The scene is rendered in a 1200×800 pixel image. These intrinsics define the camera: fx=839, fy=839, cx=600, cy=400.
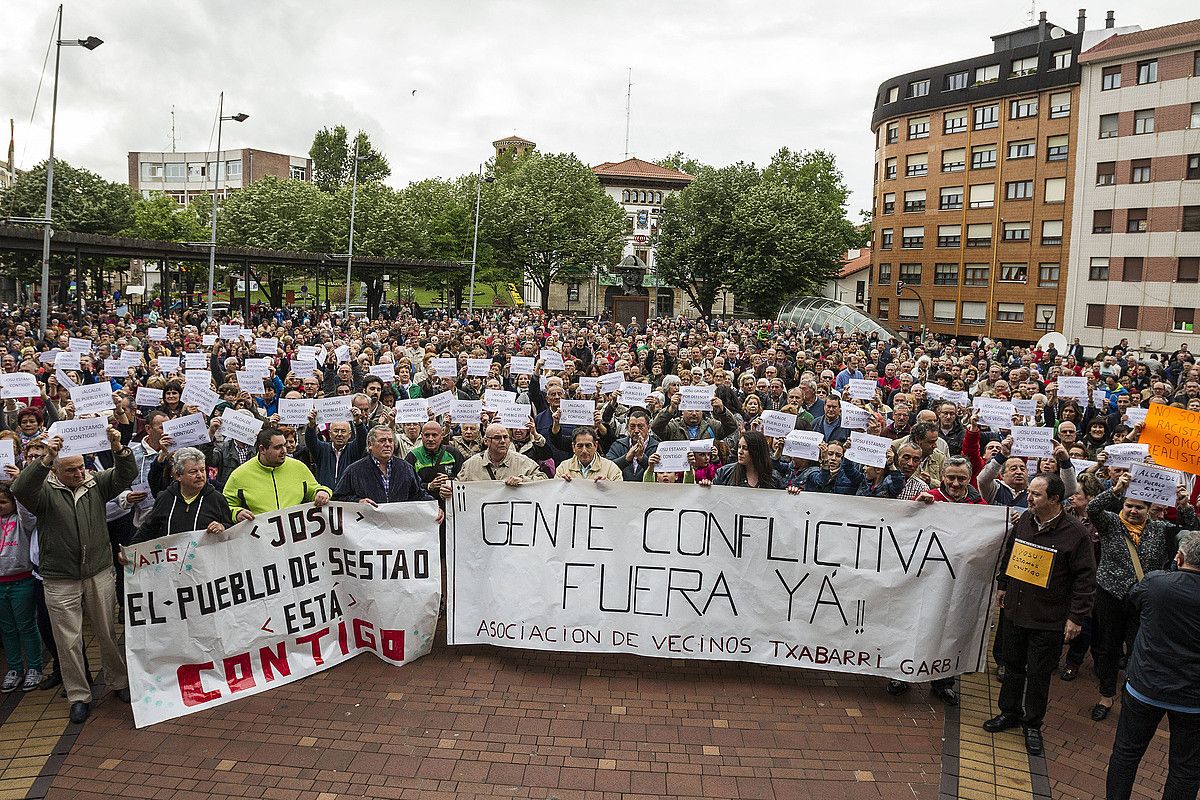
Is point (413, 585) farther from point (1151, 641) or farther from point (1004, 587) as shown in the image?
point (1151, 641)

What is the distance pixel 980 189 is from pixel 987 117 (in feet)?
14.1

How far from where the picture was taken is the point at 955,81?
53.2 meters

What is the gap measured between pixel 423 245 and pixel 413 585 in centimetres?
5426

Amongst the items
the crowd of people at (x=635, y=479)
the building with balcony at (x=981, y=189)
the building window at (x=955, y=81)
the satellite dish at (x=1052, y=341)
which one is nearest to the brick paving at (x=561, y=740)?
the crowd of people at (x=635, y=479)

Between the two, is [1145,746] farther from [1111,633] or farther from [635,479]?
[635,479]

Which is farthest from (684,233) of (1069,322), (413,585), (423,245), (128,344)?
(413,585)

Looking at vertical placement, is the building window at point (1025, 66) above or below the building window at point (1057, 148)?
above

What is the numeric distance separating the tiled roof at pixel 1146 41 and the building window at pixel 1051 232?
8760mm

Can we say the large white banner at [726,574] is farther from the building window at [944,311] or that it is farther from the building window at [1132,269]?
the building window at [944,311]

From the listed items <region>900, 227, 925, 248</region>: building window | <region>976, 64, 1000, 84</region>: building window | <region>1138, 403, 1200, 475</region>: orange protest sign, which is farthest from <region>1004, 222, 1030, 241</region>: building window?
<region>1138, 403, 1200, 475</region>: orange protest sign

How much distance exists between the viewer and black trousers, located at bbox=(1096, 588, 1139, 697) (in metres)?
6.46

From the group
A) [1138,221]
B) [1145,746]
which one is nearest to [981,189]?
[1138,221]

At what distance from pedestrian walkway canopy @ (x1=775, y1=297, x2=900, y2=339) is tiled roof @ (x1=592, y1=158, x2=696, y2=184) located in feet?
136

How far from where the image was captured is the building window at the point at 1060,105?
156ft
